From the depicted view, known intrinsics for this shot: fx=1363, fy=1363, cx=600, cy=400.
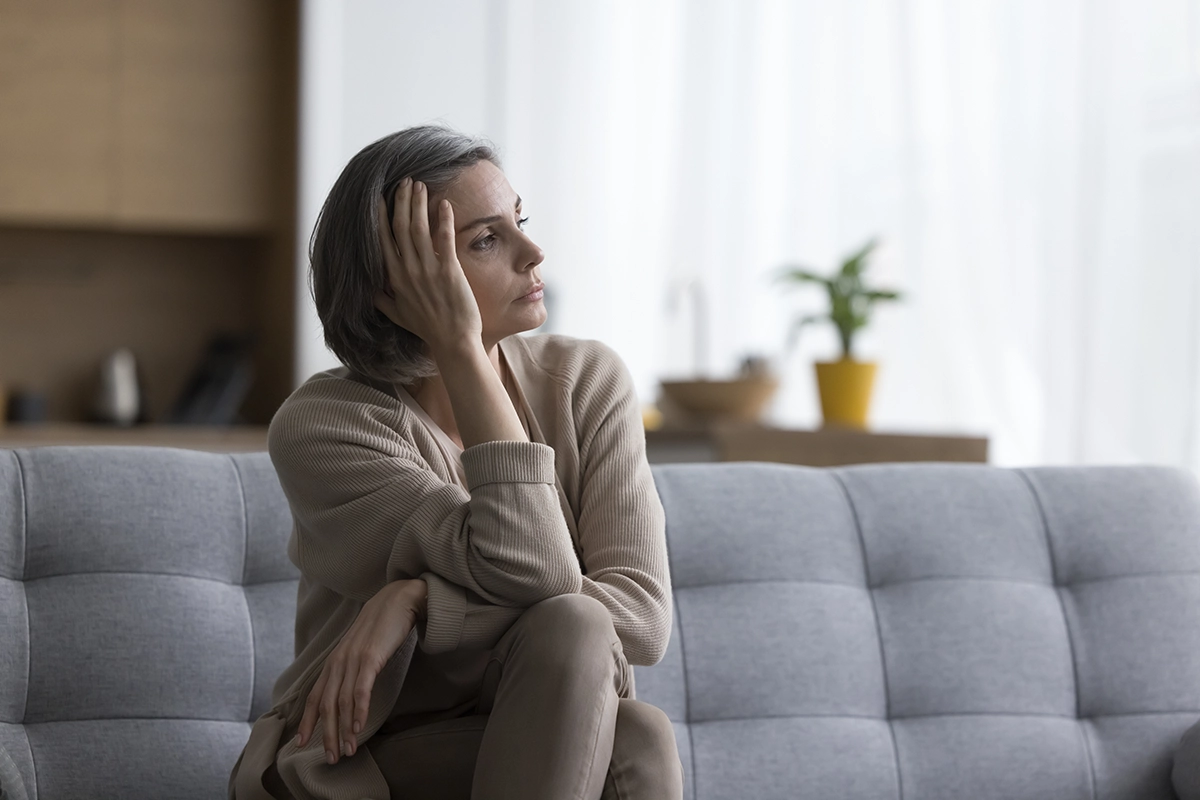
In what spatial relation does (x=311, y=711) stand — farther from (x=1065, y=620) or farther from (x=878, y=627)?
(x=1065, y=620)

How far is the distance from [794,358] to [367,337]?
256 cm

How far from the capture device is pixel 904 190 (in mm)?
3490

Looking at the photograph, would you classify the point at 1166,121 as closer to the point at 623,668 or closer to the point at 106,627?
the point at 623,668

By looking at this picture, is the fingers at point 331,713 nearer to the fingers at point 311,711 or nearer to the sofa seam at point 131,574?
the fingers at point 311,711

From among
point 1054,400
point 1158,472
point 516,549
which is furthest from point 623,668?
point 1054,400

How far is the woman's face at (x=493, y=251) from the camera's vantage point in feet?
5.11

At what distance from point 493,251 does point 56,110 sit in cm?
296

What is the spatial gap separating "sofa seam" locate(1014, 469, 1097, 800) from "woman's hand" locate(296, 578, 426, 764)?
1.02 metres

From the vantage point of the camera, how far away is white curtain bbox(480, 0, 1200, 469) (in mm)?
2875

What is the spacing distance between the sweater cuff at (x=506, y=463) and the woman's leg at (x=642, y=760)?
255 mm

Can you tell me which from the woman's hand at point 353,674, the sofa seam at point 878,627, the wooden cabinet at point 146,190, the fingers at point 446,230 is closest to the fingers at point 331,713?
the woman's hand at point 353,674

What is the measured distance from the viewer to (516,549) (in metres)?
1.36

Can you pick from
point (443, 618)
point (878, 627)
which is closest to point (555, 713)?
point (443, 618)

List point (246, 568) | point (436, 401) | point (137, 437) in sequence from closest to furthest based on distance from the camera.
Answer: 1. point (436, 401)
2. point (246, 568)
3. point (137, 437)
